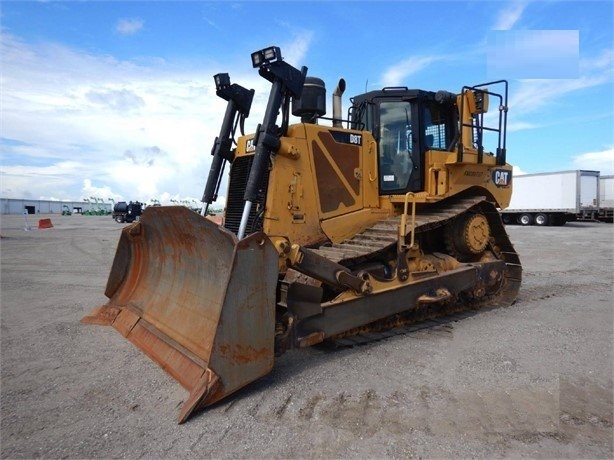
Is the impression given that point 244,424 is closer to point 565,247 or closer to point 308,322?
point 308,322

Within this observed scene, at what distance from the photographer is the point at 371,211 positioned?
5668 mm

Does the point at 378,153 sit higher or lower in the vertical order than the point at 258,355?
higher

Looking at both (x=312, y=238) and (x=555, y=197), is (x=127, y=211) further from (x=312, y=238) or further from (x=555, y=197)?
(x=312, y=238)

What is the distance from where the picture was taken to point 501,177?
7.03 metres

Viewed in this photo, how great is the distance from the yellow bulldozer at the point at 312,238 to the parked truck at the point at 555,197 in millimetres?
20208

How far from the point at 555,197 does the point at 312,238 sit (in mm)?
25147

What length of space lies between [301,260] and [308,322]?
62cm

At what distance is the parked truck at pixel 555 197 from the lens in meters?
24.9

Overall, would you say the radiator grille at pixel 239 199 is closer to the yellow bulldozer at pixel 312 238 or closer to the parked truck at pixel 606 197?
the yellow bulldozer at pixel 312 238

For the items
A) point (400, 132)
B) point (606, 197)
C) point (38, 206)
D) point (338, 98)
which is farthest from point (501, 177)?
point (38, 206)

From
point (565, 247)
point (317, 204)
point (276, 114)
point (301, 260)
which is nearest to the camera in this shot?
point (301, 260)

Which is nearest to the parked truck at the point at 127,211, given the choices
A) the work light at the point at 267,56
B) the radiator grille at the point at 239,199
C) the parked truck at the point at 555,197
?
the parked truck at the point at 555,197


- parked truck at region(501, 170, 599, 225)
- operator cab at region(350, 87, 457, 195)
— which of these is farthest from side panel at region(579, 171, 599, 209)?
operator cab at region(350, 87, 457, 195)

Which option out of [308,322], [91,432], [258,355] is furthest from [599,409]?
[91,432]
